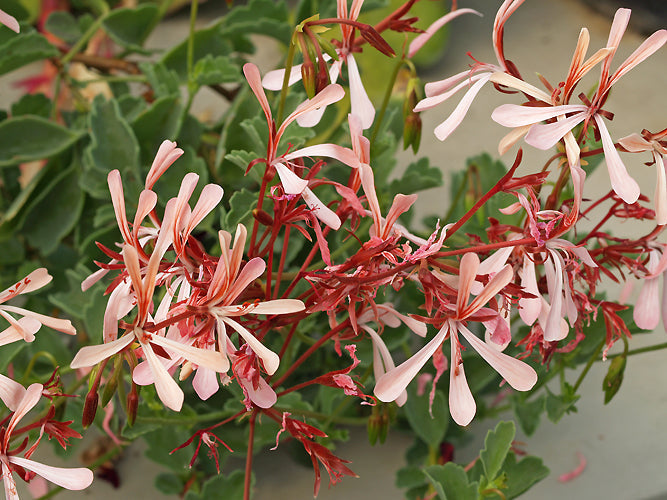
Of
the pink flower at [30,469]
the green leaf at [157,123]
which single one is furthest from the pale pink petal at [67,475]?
the green leaf at [157,123]

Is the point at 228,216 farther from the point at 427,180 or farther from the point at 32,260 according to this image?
the point at 32,260

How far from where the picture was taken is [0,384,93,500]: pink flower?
0.31 m

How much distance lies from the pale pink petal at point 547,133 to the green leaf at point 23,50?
45 centimetres

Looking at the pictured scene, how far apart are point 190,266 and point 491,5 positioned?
90cm

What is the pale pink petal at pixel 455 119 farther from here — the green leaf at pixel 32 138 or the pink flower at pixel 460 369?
the green leaf at pixel 32 138

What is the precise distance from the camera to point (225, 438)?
1.89ft

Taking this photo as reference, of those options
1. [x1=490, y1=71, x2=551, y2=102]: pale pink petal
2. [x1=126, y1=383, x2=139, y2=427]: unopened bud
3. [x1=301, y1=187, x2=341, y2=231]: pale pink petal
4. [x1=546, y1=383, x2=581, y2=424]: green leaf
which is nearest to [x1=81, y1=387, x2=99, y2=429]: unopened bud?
[x1=126, y1=383, x2=139, y2=427]: unopened bud

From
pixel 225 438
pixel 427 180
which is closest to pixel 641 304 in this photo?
pixel 427 180

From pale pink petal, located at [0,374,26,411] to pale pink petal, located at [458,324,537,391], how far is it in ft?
0.63

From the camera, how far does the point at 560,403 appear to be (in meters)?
0.52

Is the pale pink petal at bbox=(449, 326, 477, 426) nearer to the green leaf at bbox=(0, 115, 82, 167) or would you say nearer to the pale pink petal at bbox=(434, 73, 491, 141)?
the pale pink petal at bbox=(434, 73, 491, 141)

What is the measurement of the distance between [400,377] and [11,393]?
17cm

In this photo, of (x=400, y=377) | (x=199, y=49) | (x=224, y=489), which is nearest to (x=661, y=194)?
(x=400, y=377)

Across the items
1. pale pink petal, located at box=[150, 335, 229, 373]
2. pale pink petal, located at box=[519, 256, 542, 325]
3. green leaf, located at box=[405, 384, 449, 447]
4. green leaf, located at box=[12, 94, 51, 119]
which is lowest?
green leaf, located at box=[405, 384, 449, 447]
